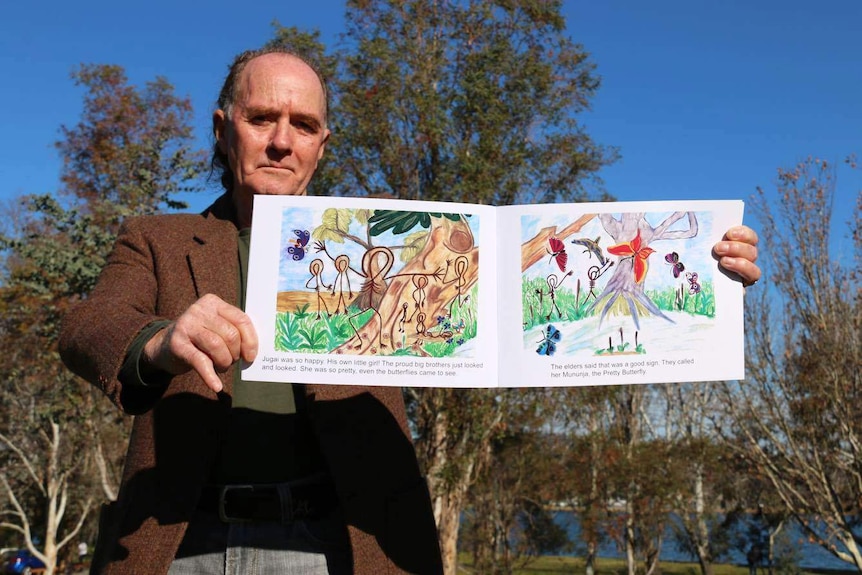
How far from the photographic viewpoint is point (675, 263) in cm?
205

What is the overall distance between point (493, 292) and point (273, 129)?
852mm

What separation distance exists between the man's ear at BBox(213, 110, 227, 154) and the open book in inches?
23.0

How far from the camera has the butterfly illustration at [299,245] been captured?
193 cm

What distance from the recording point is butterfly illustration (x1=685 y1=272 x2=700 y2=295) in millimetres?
2029

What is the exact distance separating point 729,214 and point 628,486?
23.2 m

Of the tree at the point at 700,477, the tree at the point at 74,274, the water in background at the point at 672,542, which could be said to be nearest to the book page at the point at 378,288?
the tree at the point at 74,274

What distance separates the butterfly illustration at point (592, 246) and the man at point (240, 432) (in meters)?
0.33

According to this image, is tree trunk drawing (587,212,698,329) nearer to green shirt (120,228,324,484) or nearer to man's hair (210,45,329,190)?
green shirt (120,228,324,484)

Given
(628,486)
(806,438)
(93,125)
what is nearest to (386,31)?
(93,125)

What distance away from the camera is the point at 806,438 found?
1497cm

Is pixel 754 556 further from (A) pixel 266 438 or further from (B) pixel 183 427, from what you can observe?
(B) pixel 183 427

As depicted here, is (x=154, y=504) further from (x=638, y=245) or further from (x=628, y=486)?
(x=628, y=486)

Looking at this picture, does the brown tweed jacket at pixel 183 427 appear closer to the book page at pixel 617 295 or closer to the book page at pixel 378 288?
the book page at pixel 378 288

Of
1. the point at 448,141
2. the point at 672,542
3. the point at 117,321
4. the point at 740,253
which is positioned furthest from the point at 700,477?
the point at 117,321
